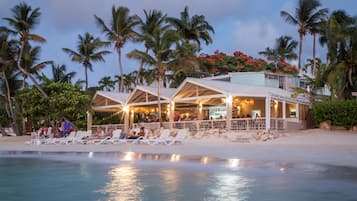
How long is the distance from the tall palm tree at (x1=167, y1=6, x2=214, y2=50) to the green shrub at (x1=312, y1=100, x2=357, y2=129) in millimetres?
19954

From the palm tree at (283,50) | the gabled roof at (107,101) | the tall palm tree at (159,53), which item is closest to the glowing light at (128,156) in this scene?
the tall palm tree at (159,53)

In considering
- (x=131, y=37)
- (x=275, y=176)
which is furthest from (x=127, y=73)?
(x=275, y=176)

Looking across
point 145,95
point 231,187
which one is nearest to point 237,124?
point 145,95

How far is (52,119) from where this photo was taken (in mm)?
32562

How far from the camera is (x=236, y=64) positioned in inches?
2019

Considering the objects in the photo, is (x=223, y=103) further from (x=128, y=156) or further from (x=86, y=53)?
(x=86, y=53)

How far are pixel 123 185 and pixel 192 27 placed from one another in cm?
3591

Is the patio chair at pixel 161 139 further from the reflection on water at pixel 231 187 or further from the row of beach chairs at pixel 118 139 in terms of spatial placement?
the reflection on water at pixel 231 187

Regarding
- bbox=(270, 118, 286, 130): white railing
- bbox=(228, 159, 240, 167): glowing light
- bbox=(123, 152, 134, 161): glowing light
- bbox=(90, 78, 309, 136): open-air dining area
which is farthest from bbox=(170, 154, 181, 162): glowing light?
bbox=(270, 118, 286, 130): white railing

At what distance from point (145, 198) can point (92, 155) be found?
9.82m

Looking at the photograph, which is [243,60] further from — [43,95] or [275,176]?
[275,176]

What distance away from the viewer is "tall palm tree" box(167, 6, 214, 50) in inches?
1714

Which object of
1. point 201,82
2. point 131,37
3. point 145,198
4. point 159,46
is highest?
point 131,37

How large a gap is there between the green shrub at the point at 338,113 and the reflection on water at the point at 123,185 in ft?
50.7
